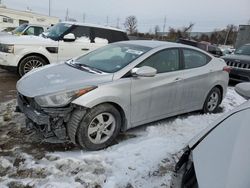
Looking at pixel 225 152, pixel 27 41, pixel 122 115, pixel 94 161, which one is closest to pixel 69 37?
pixel 27 41

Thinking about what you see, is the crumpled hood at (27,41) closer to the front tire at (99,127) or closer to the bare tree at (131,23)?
the front tire at (99,127)

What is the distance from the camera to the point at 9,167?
3.55m

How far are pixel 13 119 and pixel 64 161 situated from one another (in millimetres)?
1806

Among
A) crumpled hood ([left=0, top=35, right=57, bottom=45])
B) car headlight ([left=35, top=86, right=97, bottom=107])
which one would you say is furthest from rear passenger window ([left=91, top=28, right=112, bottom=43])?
car headlight ([left=35, top=86, right=97, bottom=107])

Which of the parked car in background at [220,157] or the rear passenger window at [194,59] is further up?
the rear passenger window at [194,59]

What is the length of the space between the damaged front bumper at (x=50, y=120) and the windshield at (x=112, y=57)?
40.7 inches

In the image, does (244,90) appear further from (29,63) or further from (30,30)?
(30,30)

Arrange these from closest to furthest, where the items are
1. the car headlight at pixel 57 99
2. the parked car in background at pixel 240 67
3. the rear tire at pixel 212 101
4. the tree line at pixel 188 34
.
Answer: the car headlight at pixel 57 99 < the rear tire at pixel 212 101 < the parked car in background at pixel 240 67 < the tree line at pixel 188 34

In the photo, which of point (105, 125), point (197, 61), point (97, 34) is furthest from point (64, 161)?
point (97, 34)

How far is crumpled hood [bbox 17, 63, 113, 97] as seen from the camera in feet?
12.8

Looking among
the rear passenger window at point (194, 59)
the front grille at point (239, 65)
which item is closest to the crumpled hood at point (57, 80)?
the rear passenger window at point (194, 59)

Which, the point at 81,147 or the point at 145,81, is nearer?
the point at 81,147

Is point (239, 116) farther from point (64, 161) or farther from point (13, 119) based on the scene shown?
point (13, 119)

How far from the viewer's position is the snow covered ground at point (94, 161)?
336 centimetres
